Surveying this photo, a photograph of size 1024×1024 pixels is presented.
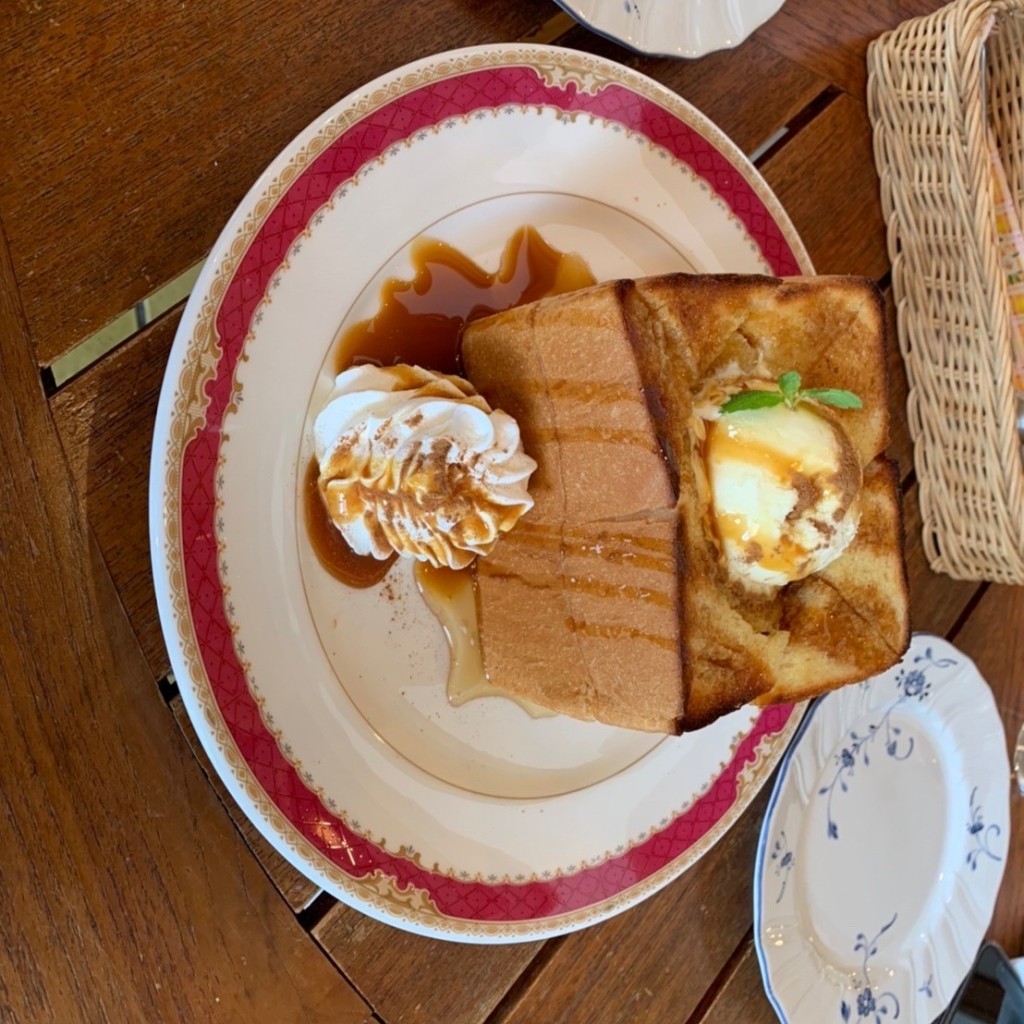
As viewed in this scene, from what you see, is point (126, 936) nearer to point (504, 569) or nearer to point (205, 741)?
point (205, 741)

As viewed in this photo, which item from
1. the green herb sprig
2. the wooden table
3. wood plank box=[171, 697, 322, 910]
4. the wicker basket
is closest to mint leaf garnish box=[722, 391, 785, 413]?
the green herb sprig

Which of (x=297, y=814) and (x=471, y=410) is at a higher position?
(x=471, y=410)

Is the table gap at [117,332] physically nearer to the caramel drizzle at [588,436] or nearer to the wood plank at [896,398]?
the caramel drizzle at [588,436]

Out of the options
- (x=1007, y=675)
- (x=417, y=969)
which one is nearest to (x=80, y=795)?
(x=417, y=969)

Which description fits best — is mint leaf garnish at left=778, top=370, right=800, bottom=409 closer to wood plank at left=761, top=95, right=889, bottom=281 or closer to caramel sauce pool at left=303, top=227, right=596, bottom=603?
caramel sauce pool at left=303, top=227, right=596, bottom=603

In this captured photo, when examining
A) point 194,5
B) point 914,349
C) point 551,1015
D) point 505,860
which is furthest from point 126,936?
point 914,349

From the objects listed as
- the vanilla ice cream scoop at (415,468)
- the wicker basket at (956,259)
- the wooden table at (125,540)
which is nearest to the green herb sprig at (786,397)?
the vanilla ice cream scoop at (415,468)
